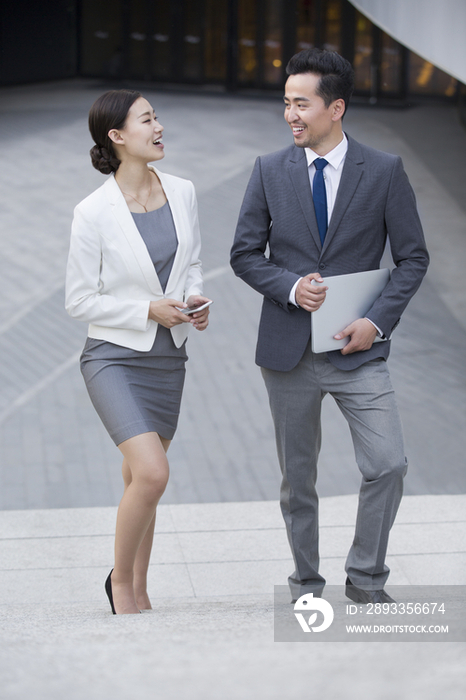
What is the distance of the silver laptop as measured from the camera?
3119 mm

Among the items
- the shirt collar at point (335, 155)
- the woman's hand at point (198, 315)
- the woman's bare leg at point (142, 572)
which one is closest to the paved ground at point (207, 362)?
the woman's bare leg at point (142, 572)

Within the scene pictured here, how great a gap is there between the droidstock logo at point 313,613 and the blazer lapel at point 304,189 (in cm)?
130

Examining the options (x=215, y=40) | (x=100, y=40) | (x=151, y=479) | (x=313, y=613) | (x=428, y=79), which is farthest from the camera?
(x=100, y=40)

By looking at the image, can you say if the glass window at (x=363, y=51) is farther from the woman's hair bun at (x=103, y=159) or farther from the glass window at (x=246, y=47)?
the woman's hair bun at (x=103, y=159)

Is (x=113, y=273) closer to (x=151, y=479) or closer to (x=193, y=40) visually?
(x=151, y=479)

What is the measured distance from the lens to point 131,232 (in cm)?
315

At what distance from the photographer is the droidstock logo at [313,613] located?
7.61 ft

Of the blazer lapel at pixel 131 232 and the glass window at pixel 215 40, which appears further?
the glass window at pixel 215 40

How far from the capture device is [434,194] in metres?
12.4

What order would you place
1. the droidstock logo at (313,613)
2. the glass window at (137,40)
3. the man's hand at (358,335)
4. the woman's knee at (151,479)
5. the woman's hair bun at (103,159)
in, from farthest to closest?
the glass window at (137,40)
the woman's hair bun at (103,159)
the man's hand at (358,335)
the woman's knee at (151,479)
the droidstock logo at (313,613)

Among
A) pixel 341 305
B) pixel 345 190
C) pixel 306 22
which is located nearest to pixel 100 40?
pixel 306 22

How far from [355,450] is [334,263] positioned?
2.33 feet

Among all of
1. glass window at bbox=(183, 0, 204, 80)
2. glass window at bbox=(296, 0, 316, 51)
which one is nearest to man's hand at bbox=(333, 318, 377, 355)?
glass window at bbox=(296, 0, 316, 51)

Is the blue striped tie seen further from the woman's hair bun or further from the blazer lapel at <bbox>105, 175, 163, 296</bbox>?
the woman's hair bun
